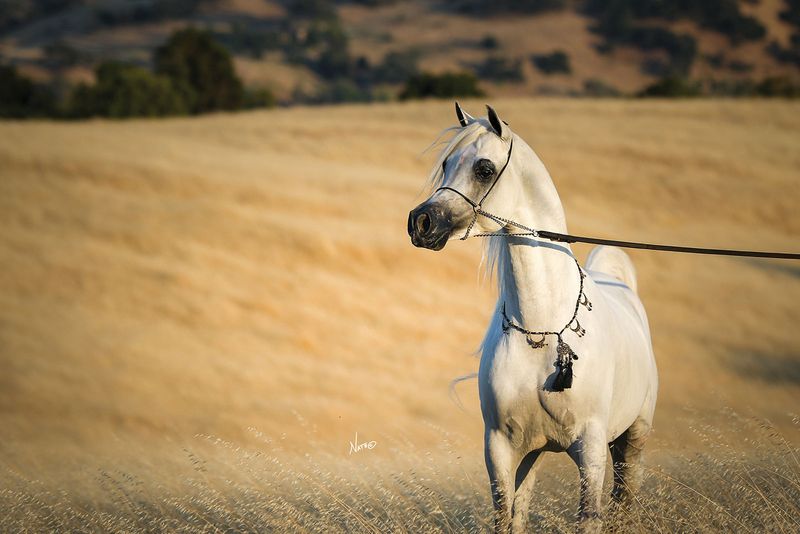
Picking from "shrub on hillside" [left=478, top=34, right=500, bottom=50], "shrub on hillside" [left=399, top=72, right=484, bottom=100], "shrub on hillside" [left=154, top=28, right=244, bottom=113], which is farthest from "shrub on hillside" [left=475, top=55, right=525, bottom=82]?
"shrub on hillside" [left=154, top=28, right=244, bottom=113]

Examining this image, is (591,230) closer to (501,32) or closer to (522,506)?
(522,506)

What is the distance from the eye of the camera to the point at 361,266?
74.8 ft

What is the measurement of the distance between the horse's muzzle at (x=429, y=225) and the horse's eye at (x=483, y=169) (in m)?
0.30

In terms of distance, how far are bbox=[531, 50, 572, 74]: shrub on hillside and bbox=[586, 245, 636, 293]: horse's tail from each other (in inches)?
3935

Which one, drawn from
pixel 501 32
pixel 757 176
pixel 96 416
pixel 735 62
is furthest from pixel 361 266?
pixel 501 32

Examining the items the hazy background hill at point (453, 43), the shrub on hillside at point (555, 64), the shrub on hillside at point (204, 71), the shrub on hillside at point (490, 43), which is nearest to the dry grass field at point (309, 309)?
the shrub on hillside at point (204, 71)

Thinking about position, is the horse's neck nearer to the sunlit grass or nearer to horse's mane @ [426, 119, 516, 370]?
horse's mane @ [426, 119, 516, 370]

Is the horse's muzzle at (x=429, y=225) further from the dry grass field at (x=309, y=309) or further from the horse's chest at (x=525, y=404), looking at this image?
the dry grass field at (x=309, y=309)

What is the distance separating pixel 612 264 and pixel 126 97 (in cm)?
4417

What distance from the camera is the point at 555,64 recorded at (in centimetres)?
10319

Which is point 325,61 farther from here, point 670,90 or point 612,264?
point 612,264

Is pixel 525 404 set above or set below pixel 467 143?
below

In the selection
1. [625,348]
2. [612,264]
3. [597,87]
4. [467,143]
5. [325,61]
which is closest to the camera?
[467,143]

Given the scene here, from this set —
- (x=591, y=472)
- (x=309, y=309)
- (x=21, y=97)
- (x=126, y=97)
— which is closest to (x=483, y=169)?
(x=591, y=472)
